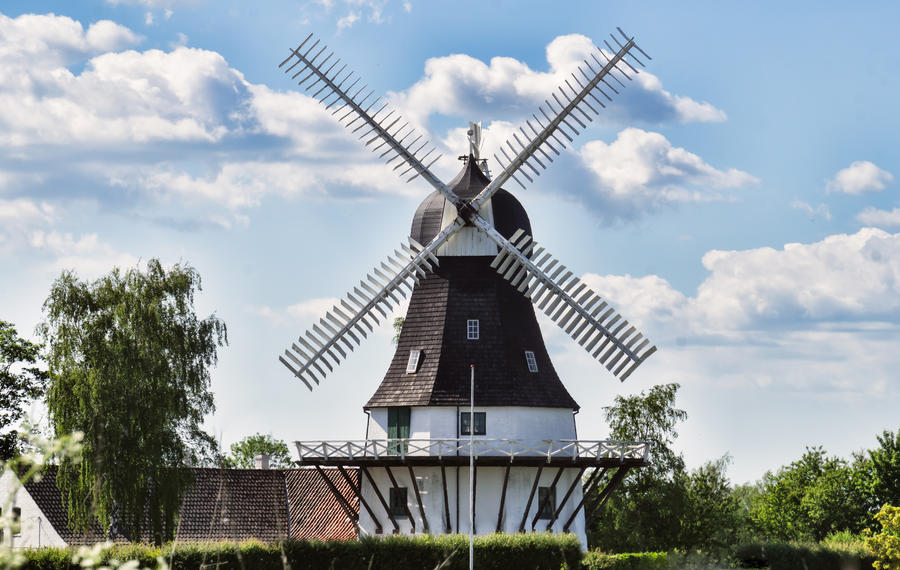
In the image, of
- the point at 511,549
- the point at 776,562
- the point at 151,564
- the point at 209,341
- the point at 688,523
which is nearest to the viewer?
the point at 151,564

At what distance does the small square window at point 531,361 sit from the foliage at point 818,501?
18466mm

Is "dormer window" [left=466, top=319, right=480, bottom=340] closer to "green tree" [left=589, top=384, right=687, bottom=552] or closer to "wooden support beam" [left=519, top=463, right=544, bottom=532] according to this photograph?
"wooden support beam" [left=519, top=463, right=544, bottom=532]

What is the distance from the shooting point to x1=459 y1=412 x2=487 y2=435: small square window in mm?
26844

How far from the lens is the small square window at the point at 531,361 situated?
27750 mm

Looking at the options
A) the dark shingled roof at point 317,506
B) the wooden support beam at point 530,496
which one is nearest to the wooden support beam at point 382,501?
the wooden support beam at point 530,496

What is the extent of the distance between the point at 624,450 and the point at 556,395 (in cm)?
208

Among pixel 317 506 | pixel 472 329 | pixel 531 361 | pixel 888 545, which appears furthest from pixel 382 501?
pixel 888 545

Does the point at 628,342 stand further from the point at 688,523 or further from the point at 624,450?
the point at 688,523

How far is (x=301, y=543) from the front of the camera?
24125 mm

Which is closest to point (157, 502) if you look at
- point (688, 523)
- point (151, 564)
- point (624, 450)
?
point (151, 564)

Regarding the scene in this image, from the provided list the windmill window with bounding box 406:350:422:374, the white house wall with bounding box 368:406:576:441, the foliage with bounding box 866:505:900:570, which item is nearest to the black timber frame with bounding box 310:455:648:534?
the white house wall with bounding box 368:406:576:441

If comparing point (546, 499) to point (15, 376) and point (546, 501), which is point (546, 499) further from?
point (15, 376)

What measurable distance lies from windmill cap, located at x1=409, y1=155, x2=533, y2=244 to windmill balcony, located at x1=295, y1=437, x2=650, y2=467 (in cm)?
496

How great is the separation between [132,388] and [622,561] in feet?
39.3
